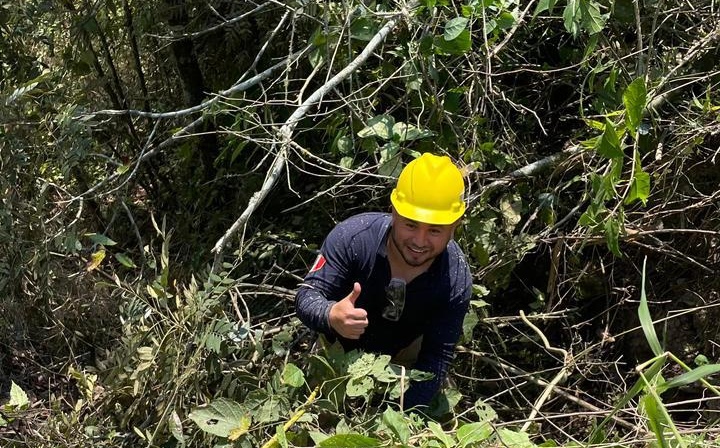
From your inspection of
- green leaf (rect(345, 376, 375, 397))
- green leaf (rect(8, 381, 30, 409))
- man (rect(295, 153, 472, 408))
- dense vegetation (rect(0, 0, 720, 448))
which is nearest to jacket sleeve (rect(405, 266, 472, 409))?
man (rect(295, 153, 472, 408))

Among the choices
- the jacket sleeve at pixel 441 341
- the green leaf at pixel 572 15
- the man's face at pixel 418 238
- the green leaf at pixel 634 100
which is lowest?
the jacket sleeve at pixel 441 341

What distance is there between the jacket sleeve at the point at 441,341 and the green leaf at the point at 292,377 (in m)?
0.42

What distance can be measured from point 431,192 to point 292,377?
Answer: 0.59m

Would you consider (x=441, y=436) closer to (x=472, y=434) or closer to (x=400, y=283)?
(x=472, y=434)

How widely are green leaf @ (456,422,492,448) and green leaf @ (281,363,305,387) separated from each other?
20.1 inches

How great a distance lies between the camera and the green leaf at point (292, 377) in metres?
2.04

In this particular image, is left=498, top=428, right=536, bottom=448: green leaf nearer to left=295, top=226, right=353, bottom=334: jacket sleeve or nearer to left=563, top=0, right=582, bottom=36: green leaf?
left=295, top=226, right=353, bottom=334: jacket sleeve

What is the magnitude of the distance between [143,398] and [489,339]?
3.94ft

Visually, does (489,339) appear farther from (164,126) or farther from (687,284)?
(164,126)

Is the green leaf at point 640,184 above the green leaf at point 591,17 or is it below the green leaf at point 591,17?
below

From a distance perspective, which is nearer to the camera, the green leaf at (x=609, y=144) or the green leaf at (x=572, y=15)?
the green leaf at (x=609, y=144)

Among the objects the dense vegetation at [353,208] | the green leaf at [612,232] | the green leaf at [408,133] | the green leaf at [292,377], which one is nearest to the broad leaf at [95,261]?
the dense vegetation at [353,208]

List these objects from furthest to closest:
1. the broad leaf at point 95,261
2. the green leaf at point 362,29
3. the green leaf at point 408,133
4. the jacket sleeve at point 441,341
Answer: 1. the broad leaf at point 95,261
2. the green leaf at point 408,133
3. the green leaf at point 362,29
4. the jacket sleeve at point 441,341

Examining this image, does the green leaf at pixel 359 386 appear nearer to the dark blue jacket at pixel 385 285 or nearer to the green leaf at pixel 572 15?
the dark blue jacket at pixel 385 285
